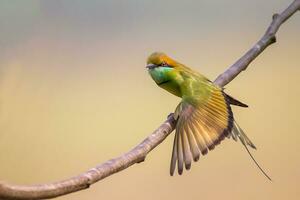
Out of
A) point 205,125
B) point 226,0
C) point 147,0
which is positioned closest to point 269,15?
point 226,0

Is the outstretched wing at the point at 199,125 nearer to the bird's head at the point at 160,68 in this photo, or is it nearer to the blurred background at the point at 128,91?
the bird's head at the point at 160,68

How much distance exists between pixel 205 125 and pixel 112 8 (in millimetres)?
706

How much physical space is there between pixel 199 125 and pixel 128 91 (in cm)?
60

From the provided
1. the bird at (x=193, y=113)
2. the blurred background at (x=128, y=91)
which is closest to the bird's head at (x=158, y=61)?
the bird at (x=193, y=113)

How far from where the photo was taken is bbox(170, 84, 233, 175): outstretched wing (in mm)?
888

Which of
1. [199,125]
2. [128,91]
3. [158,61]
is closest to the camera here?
[199,125]

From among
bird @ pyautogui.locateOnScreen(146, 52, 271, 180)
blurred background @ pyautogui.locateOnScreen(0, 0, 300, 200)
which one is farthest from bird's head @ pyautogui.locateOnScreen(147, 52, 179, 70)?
blurred background @ pyautogui.locateOnScreen(0, 0, 300, 200)

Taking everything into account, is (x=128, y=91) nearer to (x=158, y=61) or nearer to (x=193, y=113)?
(x=158, y=61)

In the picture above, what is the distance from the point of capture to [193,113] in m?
1.04

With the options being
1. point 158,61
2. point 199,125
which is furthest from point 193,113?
point 158,61

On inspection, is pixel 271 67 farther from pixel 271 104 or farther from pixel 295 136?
pixel 295 136

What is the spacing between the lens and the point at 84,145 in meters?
1.52

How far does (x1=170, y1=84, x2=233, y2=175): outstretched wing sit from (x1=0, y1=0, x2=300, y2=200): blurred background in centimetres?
49

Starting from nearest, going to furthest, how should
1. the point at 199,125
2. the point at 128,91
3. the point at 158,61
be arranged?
the point at 199,125 → the point at 158,61 → the point at 128,91
